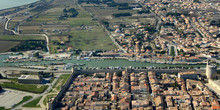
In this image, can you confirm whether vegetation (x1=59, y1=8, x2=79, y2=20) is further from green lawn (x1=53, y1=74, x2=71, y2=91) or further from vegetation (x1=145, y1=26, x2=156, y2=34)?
green lawn (x1=53, y1=74, x2=71, y2=91)

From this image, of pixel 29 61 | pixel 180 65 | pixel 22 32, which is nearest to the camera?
pixel 180 65

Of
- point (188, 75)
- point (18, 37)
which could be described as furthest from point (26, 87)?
point (18, 37)

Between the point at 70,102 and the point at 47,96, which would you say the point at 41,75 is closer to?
the point at 47,96

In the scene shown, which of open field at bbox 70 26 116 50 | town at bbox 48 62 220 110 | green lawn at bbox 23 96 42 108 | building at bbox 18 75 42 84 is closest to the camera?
town at bbox 48 62 220 110

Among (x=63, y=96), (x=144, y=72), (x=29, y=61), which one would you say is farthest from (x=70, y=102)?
(x=29, y=61)

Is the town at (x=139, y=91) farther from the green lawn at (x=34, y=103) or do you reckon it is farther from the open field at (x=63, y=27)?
the open field at (x=63, y=27)

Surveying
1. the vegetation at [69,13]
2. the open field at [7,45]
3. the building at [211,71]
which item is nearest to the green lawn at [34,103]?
the building at [211,71]

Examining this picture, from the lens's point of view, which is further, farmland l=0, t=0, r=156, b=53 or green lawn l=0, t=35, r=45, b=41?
green lawn l=0, t=35, r=45, b=41


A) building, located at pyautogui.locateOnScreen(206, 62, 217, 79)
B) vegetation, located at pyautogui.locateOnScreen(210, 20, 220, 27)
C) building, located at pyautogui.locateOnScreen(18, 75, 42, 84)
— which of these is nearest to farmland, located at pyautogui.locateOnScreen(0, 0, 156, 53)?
building, located at pyautogui.locateOnScreen(18, 75, 42, 84)

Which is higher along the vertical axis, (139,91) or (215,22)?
(215,22)

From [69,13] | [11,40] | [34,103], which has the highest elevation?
[69,13]

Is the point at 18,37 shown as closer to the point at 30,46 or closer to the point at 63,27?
the point at 30,46
